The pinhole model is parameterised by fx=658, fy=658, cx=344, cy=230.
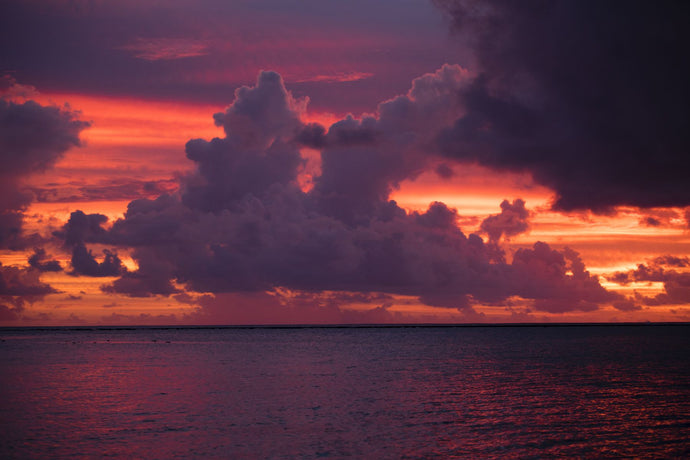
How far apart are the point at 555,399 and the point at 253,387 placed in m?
32.4

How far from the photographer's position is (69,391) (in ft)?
232

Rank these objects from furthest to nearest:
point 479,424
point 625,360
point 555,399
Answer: point 625,360, point 555,399, point 479,424

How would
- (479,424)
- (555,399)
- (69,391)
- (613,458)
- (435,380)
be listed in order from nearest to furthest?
(613,458) → (479,424) → (555,399) → (69,391) → (435,380)

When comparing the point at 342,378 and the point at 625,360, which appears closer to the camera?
the point at 342,378

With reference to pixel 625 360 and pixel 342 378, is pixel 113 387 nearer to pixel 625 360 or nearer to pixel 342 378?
pixel 342 378

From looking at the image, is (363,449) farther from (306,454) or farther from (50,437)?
(50,437)

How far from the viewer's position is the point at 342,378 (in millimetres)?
85312

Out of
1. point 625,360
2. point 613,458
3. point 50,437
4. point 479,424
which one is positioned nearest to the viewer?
point 613,458

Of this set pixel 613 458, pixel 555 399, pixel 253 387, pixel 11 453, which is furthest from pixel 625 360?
pixel 11 453

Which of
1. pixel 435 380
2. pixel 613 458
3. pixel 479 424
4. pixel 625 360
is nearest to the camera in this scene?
pixel 613 458

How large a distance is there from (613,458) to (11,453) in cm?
3585

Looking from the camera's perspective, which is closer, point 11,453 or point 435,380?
point 11,453

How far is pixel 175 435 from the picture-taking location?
4503 cm

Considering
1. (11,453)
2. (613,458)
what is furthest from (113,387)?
(613,458)
